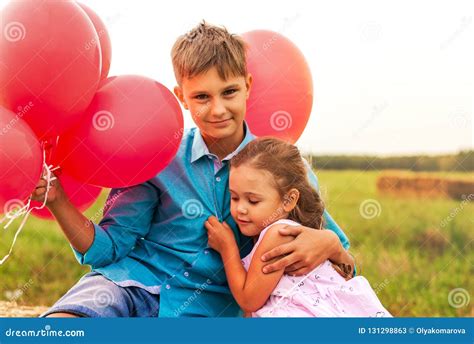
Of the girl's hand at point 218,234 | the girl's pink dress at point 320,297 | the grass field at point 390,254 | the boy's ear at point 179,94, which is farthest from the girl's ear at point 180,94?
the grass field at point 390,254

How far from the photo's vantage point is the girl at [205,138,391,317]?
6.41 feet

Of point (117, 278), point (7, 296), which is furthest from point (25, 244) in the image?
point (117, 278)

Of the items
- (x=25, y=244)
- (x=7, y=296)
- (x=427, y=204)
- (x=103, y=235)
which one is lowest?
(x=427, y=204)

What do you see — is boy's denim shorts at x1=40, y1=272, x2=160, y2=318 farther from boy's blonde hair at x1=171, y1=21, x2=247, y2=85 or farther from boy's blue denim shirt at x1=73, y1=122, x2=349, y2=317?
boy's blonde hair at x1=171, y1=21, x2=247, y2=85

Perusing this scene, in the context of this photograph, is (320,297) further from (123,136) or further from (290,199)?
(123,136)

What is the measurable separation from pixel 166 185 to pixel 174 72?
355 mm

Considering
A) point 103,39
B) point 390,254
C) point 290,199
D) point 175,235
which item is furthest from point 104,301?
point 390,254

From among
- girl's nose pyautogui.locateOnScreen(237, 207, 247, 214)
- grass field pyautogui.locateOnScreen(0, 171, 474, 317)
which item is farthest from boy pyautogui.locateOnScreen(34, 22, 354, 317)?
grass field pyautogui.locateOnScreen(0, 171, 474, 317)

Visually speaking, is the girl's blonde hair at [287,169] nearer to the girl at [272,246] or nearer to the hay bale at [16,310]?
the girl at [272,246]

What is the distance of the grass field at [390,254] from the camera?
3.40 m

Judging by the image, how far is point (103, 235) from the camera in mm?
2031

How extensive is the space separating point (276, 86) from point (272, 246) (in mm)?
533

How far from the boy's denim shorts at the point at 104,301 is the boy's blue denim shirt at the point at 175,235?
26 millimetres
